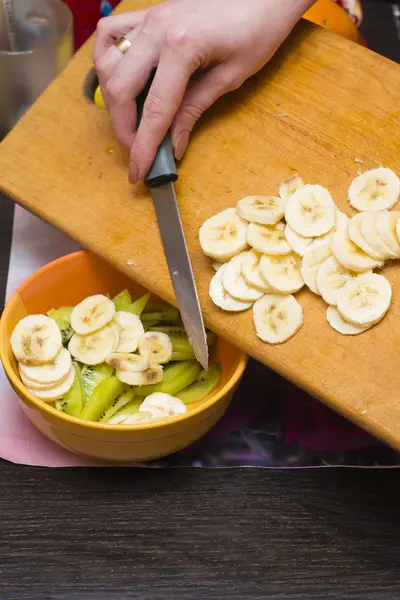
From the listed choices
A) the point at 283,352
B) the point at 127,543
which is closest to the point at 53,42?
the point at 283,352

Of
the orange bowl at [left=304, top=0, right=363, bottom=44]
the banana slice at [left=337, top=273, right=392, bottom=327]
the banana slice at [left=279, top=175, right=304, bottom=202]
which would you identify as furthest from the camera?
the orange bowl at [left=304, top=0, right=363, bottom=44]

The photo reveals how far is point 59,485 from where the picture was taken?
108 cm

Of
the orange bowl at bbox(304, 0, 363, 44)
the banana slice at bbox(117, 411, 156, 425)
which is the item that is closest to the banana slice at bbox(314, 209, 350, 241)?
the banana slice at bbox(117, 411, 156, 425)

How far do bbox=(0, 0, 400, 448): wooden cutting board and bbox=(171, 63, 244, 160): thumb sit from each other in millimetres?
33

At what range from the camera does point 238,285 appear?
1014 mm

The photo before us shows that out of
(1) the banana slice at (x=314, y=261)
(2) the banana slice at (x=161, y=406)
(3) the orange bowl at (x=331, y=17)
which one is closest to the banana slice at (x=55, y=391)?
(2) the banana slice at (x=161, y=406)

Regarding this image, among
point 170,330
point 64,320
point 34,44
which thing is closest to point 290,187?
point 170,330

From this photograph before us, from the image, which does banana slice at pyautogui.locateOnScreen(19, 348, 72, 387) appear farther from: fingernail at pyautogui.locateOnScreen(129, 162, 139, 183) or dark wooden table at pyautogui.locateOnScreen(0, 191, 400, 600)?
fingernail at pyautogui.locateOnScreen(129, 162, 139, 183)

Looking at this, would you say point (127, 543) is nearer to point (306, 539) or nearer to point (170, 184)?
point (306, 539)

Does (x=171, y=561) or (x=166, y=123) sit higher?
(x=166, y=123)

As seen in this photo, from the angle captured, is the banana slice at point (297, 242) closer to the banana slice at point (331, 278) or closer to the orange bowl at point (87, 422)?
the banana slice at point (331, 278)

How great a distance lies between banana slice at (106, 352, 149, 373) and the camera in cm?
106

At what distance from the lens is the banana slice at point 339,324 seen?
0.98 meters

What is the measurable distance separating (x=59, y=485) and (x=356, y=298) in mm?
480
